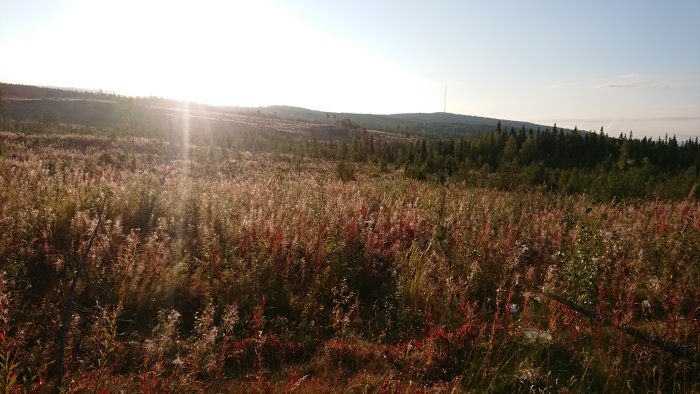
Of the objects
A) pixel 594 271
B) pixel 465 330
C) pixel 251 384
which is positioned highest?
pixel 594 271

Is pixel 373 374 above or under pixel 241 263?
under

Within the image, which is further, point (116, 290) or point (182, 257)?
point (182, 257)

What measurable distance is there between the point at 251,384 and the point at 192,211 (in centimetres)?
422

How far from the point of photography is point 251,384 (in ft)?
9.96

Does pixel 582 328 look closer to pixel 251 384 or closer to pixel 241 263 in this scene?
pixel 251 384

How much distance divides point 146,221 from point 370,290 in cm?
395

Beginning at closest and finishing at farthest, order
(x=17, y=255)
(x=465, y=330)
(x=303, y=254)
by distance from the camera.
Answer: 1. (x=465, y=330)
2. (x=17, y=255)
3. (x=303, y=254)

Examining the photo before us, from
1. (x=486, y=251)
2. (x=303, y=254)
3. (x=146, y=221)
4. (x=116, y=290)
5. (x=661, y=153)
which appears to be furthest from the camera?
(x=661, y=153)

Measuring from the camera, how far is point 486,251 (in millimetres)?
5754

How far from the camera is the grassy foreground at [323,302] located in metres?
3.12

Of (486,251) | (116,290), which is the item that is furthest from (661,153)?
(116,290)

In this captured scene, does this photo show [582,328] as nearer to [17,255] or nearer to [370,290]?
[370,290]

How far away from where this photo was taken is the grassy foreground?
3.12 meters

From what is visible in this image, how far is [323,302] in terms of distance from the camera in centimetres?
460
